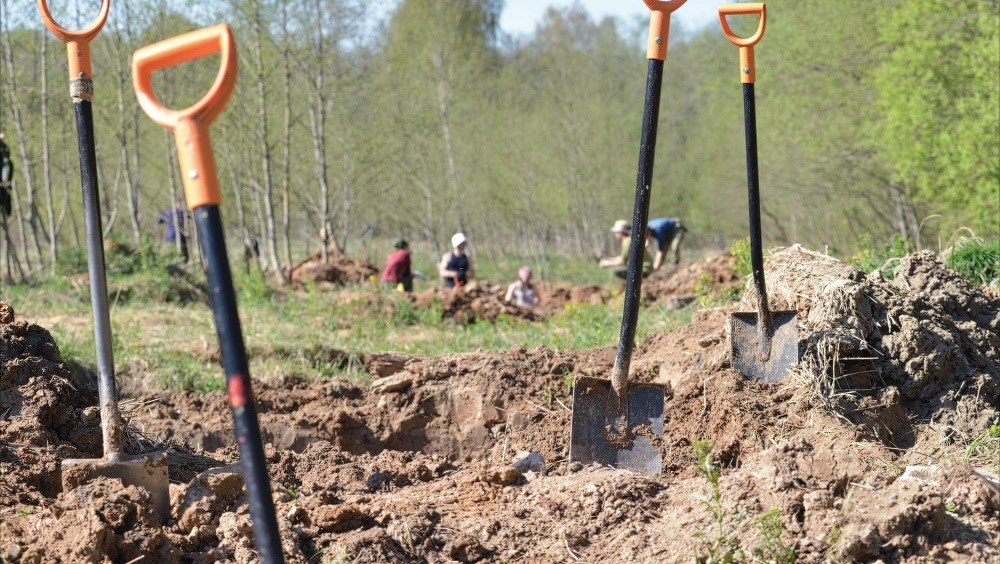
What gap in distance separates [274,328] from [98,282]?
613 cm

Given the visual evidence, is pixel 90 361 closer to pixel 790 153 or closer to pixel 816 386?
pixel 816 386

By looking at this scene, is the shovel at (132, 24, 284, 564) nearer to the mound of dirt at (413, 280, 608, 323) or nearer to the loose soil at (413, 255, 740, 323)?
the loose soil at (413, 255, 740, 323)

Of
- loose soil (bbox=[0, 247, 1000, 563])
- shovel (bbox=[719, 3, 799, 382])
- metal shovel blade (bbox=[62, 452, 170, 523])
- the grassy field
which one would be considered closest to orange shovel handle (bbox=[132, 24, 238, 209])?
loose soil (bbox=[0, 247, 1000, 563])

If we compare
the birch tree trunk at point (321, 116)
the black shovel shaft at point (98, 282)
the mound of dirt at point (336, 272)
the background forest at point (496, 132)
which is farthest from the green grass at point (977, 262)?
the birch tree trunk at point (321, 116)

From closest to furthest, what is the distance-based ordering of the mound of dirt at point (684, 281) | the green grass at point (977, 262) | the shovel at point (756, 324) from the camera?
the shovel at point (756, 324)
the green grass at point (977, 262)
the mound of dirt at point (684, 281)

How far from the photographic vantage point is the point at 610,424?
13.9 ft

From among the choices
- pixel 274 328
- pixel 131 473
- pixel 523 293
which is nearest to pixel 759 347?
pixel 131 473

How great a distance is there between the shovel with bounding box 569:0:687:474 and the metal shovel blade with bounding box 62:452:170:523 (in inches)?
71.5

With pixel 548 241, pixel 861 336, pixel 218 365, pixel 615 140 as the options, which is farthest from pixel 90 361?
pixel 548 241

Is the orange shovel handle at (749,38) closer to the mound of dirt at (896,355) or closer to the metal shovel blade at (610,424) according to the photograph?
the mound of dirt at (896,355)

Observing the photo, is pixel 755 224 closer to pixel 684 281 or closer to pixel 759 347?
pixel 759 347

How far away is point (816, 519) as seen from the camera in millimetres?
2895

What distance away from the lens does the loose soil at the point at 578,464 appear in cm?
287

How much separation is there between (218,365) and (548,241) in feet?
87.5
